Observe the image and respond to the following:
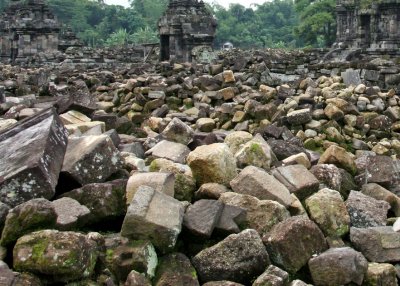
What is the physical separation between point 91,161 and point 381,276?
75.9 inches

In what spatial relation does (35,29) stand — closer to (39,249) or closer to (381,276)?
(39,249)

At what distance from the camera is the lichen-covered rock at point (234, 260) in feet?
9.46

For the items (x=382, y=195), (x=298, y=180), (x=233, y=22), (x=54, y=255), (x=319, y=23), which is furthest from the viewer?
(x=233, y=22)

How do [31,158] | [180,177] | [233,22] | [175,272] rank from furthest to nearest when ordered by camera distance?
1. [233,22]
2. [180,177]
3. [31,158]
4. [175,272]

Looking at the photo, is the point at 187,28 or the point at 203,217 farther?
the point at 187,28

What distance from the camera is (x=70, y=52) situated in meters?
19.9

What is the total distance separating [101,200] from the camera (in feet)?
10.5

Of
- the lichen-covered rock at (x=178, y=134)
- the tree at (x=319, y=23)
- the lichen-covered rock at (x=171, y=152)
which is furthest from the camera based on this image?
the tree at (x=319, y=23)

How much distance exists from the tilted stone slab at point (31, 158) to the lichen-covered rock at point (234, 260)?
3.34 feet

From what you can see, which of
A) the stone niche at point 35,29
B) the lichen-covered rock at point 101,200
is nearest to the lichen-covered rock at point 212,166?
the lichen-covered rock at point 101,200

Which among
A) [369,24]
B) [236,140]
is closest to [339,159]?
[236,140]

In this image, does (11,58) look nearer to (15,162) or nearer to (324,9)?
(15,162)

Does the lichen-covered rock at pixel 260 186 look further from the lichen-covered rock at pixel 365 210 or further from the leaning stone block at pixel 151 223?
the leaning stone block at pixel 151 223

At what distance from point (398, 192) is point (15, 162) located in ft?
9.79
